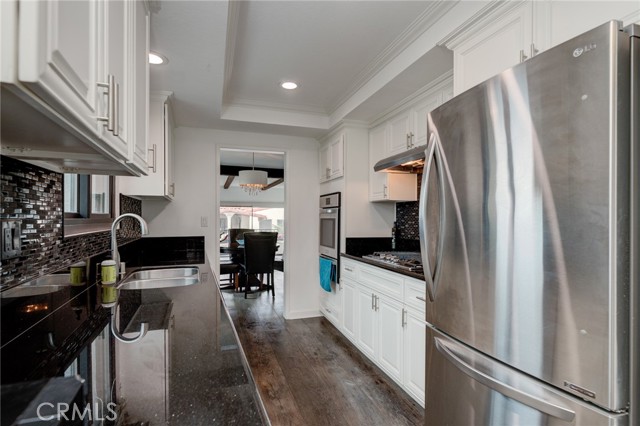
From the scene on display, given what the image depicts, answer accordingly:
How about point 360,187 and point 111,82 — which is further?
point 360,187

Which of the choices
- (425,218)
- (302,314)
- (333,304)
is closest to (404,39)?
(425,218)

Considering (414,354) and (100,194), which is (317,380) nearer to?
(414,354)

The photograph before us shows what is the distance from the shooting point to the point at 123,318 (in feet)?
3.98

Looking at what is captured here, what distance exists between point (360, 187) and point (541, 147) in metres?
2.40

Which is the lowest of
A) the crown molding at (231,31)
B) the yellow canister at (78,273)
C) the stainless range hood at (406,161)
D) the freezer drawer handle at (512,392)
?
the freezer drawer handle at (512,392)

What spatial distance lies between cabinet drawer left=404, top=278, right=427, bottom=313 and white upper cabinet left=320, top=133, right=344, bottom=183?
5.08ft

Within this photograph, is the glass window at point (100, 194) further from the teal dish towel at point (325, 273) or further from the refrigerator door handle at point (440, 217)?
the teal dish towel at point (325, 273)

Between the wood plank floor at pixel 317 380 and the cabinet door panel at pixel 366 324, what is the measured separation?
0.11 m

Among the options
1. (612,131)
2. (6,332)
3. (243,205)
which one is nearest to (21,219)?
(6,332)

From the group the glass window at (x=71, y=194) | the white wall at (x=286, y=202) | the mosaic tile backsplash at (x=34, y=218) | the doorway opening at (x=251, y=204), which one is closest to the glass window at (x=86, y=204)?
the glass window at (x=71, y=194)

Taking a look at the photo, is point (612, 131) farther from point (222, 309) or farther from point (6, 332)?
point (6, 332)

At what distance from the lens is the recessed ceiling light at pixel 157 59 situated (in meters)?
1.92
